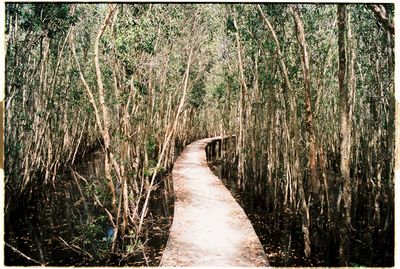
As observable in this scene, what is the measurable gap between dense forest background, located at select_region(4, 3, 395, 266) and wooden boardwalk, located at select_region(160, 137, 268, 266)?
0.65 meters

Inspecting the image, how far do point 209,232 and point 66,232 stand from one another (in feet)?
9.37

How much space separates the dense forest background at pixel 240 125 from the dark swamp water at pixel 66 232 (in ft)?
0.11

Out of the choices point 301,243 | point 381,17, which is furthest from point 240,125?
point 381,17

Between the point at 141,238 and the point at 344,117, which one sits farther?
the point at 141,238

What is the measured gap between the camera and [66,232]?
7.02m

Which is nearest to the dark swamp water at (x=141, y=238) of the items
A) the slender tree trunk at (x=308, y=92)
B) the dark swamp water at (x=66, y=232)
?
the dark swamp water at (x=66, y=232)

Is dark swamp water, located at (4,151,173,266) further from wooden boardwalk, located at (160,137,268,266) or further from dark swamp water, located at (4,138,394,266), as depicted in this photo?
wooden boardwalk, located at (160,137,268,266)

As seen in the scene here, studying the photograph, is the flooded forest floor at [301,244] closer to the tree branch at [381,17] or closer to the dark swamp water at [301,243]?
the dark swamp water at [301,243]

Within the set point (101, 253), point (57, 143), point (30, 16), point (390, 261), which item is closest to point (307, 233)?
point (390, 261)

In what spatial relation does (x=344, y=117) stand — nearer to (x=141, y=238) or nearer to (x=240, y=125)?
(x=141, y=238)

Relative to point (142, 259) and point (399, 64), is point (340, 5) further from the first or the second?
point (142, 259)

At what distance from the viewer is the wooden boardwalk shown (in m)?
4.89

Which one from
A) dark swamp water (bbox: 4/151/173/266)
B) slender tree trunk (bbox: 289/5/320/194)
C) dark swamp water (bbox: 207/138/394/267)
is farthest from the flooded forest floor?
dark swamp water (bbox: 4/151/173/266)

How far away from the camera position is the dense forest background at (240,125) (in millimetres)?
5023
